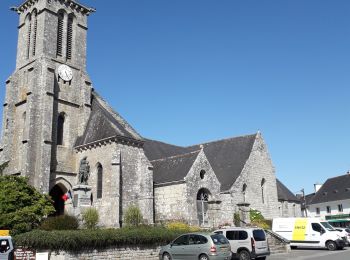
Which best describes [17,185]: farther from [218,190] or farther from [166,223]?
[218,190]

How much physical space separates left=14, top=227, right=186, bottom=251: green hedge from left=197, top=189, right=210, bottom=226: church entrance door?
34.9 ft

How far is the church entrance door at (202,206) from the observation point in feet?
100

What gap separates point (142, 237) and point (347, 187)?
48751 mm

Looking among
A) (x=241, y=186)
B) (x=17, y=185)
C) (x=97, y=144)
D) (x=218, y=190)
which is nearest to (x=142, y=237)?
(x=17, y=185)

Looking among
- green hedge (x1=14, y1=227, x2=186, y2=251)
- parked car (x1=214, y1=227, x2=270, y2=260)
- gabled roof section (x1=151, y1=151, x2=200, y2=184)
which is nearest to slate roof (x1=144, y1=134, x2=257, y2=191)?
gabled roof section (x1=151, y1=151, x2=200, y2=184)

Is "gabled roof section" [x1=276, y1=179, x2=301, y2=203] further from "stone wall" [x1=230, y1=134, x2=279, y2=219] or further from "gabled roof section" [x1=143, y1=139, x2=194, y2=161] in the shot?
"gabled roof section" [x1=143, y1=139, x2=194, y2=161]

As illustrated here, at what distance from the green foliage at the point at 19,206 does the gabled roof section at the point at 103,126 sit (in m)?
7.63

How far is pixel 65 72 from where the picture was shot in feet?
106

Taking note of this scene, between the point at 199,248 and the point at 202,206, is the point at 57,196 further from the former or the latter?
the point at 199,248

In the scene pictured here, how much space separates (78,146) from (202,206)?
417 inches

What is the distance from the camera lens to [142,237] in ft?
62.4

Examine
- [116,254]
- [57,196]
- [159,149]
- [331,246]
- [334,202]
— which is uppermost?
[159,149]

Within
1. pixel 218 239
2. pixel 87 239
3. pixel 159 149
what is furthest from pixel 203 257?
pixel 159 149

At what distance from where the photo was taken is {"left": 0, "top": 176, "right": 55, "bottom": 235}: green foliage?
1994 cm
